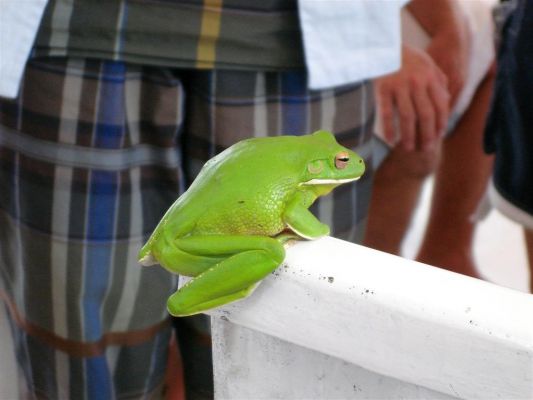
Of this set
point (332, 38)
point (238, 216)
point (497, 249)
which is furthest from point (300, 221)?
point (497, 249)

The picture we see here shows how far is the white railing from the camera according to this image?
357 mm

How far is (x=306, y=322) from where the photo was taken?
1.29 ft

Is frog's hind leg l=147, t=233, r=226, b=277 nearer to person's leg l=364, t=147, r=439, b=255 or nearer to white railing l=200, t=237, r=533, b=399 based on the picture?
white railing l=200, t=237, r=533, b=399

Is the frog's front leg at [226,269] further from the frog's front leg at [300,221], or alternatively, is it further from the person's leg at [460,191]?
the person's leg at [460,191]

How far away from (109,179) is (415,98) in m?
0.42

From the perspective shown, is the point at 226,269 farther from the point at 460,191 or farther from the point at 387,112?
the point at 460,191

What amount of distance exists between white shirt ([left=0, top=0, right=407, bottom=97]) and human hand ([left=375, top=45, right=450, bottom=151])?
0.20m

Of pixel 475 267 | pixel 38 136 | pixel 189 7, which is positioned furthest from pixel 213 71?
pixel 475 267

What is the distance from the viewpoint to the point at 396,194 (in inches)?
47.9

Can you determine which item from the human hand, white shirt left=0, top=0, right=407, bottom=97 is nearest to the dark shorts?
the human hand

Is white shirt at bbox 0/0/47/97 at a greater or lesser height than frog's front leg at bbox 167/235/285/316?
greater

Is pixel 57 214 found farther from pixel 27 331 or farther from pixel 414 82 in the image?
pixel 414 82

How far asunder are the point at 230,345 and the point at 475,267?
1.00 meters

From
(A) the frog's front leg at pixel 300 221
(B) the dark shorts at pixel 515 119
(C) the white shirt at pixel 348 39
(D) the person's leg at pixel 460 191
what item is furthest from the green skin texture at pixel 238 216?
(D) the person's leg at pixel 460 191
